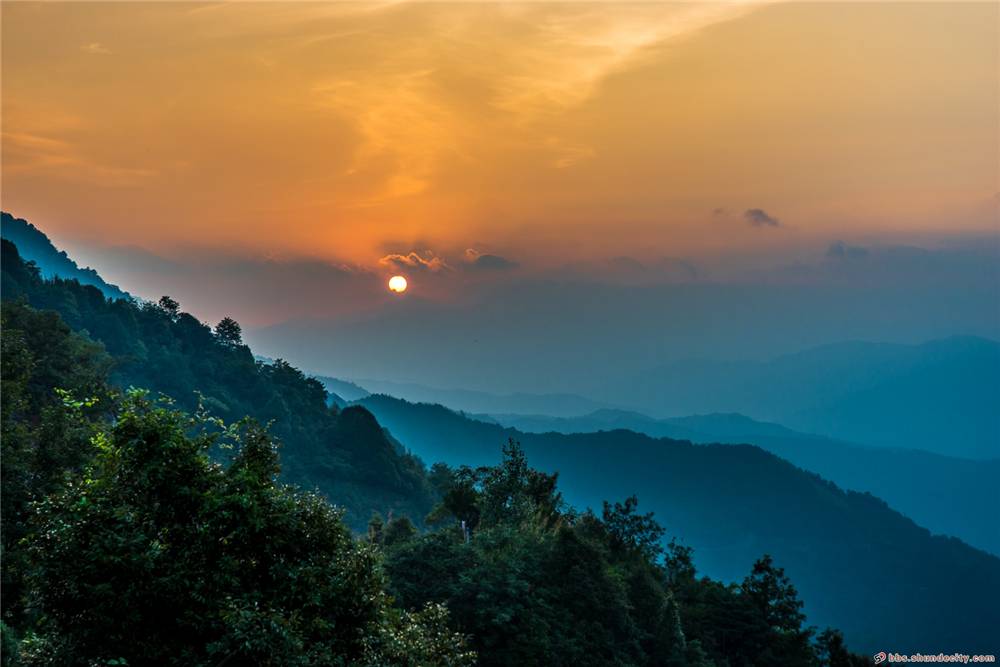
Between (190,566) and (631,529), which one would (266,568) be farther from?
(631,529)

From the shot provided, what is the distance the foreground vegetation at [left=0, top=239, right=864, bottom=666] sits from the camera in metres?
13.9

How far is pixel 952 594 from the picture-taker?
19588 centimetres

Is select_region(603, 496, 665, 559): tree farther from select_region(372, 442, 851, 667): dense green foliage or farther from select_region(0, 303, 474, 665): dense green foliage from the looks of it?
select_region(0, 303, 474, 665): dense green foliage

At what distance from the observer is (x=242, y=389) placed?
11088 centimetres

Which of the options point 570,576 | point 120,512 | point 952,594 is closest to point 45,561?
point 120,512

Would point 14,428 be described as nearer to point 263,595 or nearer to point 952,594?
point 263,595

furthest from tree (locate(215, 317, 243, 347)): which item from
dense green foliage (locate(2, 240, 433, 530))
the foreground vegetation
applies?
the foreground vegetation

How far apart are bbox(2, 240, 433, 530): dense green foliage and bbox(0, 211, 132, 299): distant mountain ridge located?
2832 inches

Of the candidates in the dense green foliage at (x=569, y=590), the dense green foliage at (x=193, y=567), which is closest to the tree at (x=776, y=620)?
the dense green foliage at (x=569, y=590)

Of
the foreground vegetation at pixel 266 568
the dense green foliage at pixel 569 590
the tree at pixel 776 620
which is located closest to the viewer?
the foreground vegetation at pixel 266 568

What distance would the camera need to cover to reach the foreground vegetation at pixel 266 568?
1390 centimetres

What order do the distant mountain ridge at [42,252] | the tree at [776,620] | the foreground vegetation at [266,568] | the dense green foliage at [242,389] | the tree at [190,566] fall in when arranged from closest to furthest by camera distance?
the tree at [190,566], the foreground vegetation at [266,568], the tree at [776,620], the dense green foliage at [242,389], the distant mountain ridge at [42,252]

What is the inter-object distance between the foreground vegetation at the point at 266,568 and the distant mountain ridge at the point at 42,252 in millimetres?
148112

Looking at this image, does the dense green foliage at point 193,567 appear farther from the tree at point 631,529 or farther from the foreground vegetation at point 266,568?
the tree at point 631,529
